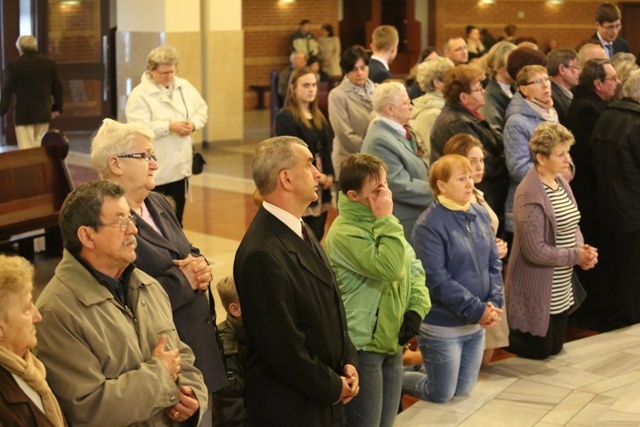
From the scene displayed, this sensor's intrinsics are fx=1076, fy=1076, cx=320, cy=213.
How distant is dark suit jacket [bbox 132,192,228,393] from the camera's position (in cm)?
402

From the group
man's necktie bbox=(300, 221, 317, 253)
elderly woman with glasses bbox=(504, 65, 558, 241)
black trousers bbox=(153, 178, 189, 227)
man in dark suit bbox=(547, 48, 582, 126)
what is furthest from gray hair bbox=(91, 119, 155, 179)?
man in dark suit bbox=(547, 48, 582, 126)

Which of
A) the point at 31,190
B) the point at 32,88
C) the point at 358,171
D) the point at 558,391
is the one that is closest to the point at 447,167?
the point at 358,171

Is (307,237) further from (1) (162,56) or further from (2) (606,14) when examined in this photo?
(2) (606,14)

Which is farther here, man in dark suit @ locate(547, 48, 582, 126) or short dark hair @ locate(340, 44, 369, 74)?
short dark hair @ locate(340, 44, 369, 74)

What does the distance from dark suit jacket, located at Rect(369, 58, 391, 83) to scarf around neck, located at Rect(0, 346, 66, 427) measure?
5.99 m

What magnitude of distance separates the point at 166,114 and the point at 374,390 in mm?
3653

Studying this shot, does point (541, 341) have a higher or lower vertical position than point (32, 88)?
lower

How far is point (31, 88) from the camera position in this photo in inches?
491

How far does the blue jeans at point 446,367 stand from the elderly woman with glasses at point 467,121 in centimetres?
162

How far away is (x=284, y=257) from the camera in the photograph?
400cm

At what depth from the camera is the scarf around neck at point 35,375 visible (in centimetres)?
311

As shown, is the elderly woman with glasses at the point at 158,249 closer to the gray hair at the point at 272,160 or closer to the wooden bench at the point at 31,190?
the gray hair at the point at 272,160

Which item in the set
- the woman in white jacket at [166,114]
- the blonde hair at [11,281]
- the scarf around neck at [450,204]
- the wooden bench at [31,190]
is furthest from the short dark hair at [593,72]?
the blonde hair at [11,281]

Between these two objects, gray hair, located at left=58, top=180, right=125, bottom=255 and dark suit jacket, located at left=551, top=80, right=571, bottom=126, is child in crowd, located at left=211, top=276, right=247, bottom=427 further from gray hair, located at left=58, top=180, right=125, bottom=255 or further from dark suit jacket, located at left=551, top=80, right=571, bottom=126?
dark suit jacket, located at left=551, top=80, right=571, bottom=126
